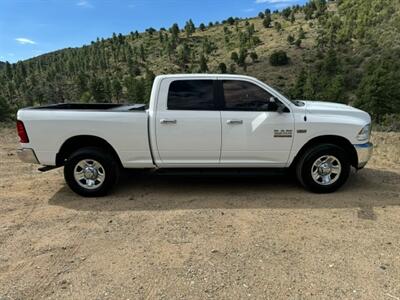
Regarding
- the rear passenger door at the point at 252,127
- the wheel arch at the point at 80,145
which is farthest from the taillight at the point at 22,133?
the rear passenger door at the point at 252,127

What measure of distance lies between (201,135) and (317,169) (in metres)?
1.88

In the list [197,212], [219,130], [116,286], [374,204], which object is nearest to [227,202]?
[197,212]

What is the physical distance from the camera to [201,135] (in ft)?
18.9

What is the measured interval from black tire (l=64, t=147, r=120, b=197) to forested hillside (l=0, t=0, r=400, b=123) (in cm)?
3203

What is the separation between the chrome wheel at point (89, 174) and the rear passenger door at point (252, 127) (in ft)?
6.28

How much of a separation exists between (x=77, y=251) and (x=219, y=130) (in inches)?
105

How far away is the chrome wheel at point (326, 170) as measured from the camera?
5.89 metres

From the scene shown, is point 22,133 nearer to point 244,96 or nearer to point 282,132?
point 244,96

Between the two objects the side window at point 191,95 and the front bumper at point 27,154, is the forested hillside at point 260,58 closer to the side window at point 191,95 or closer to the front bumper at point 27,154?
the side window at point 191,95

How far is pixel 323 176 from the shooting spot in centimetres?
595

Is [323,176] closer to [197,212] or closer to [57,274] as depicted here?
[197,212]

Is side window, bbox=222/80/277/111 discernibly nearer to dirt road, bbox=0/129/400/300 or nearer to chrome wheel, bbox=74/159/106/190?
A: dirt road, bbox=0/129/400/300

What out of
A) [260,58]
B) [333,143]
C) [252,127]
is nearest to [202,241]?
[252,127]

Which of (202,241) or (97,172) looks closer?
(202,241)
